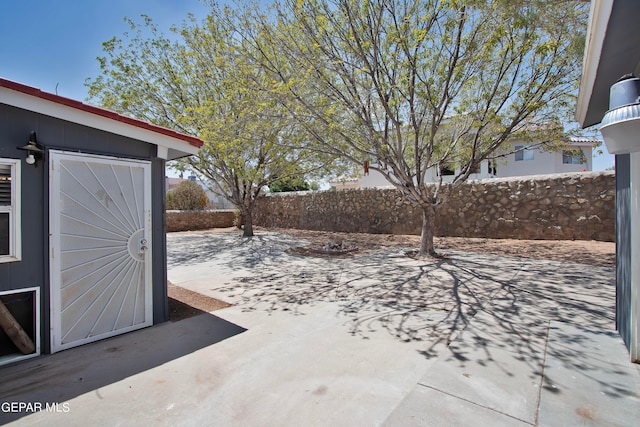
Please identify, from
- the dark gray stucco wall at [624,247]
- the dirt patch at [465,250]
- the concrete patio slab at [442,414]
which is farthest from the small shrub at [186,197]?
the dark gray stucco wall at [624,247]

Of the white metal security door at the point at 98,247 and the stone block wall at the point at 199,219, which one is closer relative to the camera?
the white metal security door at the point at 98,247

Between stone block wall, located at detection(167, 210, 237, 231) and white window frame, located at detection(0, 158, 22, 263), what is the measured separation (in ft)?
45.6

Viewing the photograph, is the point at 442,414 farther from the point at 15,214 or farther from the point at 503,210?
the point at 503,210

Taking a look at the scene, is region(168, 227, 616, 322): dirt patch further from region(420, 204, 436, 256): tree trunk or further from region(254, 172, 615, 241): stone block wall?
region(420, 204, 436, 256): tree trunk

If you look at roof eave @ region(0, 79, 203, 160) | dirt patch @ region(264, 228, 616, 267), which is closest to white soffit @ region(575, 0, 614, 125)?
roof eave @ region(0, 79, 203, 160)

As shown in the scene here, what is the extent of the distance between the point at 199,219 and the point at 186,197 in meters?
1.89

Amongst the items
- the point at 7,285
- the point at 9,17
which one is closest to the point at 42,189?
the point at 7,285

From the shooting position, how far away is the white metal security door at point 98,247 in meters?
3.47

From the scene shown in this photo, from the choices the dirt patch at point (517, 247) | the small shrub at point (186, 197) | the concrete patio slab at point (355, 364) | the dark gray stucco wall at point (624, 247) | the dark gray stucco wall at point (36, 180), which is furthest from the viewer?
the small shrub at point (186, 197)

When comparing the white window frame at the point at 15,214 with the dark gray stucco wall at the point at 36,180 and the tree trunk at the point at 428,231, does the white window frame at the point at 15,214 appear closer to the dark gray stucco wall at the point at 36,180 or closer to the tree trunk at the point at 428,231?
the dark gray stucco wall at the point at 36,180

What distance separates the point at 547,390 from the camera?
2.55 m

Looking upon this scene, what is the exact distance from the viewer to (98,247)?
3.76 meters

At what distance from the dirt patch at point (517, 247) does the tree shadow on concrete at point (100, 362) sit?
572 centimetres

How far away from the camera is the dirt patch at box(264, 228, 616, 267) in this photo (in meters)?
7.51
